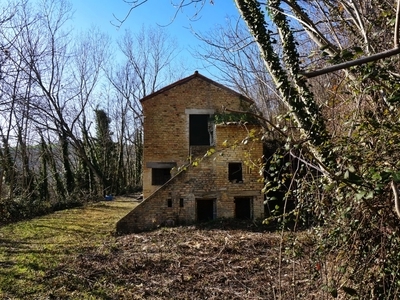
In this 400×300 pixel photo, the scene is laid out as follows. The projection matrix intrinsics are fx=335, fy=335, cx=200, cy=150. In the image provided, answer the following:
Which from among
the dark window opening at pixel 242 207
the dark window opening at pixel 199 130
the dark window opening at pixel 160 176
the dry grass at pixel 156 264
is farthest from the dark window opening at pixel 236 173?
the dark window opening at pixel 160 176

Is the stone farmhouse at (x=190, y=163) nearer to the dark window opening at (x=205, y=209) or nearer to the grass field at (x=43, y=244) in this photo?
the dark window opening at (x=205, y=209)

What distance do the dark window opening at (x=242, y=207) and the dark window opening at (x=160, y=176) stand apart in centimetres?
329

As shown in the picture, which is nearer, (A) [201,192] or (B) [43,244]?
(B) [43,244]

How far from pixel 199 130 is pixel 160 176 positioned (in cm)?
257

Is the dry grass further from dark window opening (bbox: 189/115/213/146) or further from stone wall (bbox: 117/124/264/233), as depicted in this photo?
dark window opening (bbox: 189/115/213/146)

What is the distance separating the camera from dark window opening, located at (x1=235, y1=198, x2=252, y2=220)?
1224 cm

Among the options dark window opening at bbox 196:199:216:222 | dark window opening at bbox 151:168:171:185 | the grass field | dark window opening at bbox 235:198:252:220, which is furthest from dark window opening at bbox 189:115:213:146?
the grass field

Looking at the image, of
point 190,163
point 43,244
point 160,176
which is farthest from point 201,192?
point 43,244

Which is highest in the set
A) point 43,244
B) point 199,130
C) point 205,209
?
point 199,130

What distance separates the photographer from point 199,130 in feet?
47.2

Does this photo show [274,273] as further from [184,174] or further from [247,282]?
[184,174]

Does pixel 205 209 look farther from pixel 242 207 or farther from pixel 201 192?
pixel 242 207

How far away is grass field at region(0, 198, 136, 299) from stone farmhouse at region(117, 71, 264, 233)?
1.50m

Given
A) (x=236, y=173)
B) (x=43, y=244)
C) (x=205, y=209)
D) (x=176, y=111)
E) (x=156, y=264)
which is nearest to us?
(x=156, y=264)
